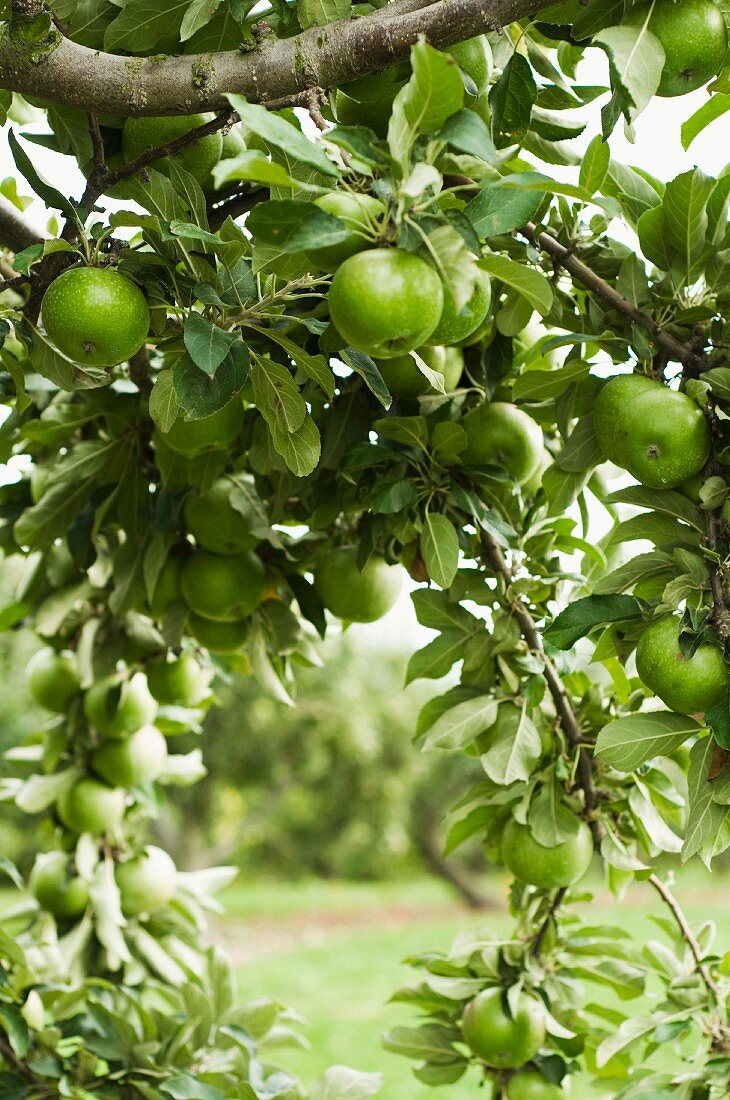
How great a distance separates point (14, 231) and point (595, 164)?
0.77 metres

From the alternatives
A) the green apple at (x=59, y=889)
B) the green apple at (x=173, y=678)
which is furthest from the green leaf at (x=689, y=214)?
the green apple at (x=59, y=889)

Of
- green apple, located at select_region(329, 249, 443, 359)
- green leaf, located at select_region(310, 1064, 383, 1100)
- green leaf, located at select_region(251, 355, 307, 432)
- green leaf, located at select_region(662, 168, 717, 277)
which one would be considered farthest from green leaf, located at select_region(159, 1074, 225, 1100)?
green leaf, located at select_region(662, 168, 717, 277)

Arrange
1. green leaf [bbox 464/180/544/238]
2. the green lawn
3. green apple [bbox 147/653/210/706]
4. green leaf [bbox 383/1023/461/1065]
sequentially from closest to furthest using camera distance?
green leaf [bbox 464/180/544/238] < green leaf [bbox 383/1023/461/1065] < green apple [bbox 147/653/210/706] < the green lawn

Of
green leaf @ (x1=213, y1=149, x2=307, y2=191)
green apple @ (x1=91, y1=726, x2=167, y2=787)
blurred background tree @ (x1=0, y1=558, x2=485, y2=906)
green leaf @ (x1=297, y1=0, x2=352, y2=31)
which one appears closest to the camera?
green leaf @ (x1=213, y1=149, x2=307, y2=191)

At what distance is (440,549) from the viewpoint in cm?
117

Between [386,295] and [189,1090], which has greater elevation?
[386,295]

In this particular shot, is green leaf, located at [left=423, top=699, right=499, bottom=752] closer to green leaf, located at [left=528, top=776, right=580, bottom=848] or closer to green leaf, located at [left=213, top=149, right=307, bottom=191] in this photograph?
green leaf, located at [left=528, top=776, right=580, bottom=848]

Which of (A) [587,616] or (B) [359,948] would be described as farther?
(B) [359,948]

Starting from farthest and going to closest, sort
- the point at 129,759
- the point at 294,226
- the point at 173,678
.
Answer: the point at 129,759
the point at 173,678
the point at 294,226

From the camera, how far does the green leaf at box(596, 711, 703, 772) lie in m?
0.98

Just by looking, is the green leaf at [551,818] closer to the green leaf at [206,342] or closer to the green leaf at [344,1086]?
the green leaf at [344,1086]

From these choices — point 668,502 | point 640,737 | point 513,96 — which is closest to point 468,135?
point 513,96

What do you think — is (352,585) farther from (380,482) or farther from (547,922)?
(547,922)

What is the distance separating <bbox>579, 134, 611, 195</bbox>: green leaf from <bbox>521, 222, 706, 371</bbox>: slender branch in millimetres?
71
